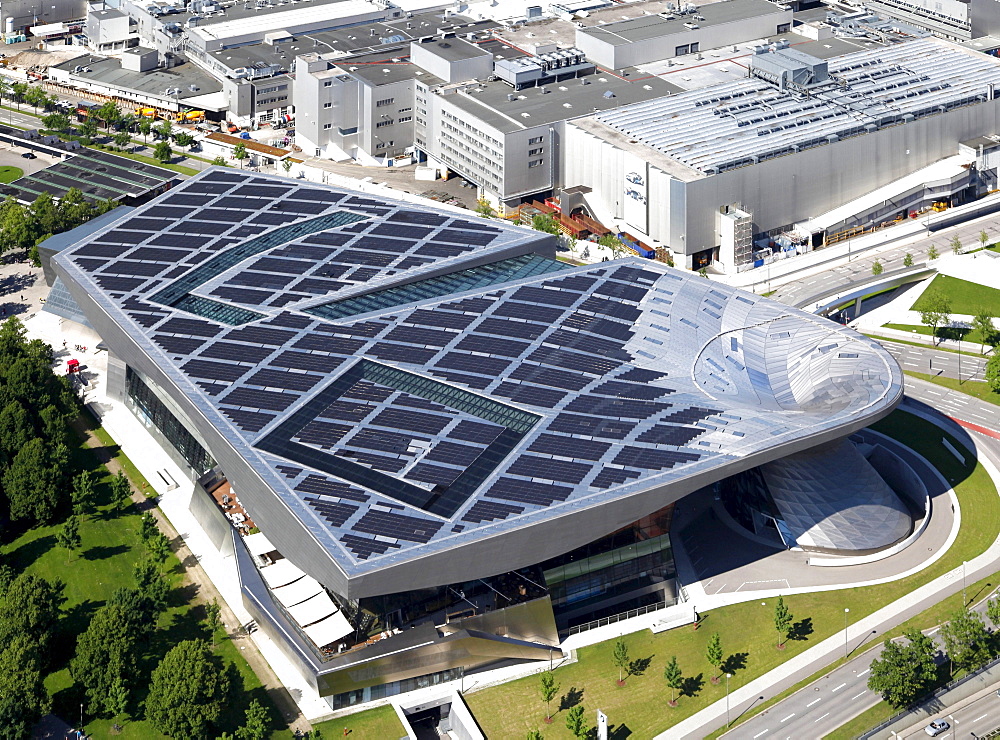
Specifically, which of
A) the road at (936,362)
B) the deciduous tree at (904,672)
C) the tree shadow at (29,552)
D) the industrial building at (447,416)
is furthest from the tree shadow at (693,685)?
the tree shadow at (29,552)

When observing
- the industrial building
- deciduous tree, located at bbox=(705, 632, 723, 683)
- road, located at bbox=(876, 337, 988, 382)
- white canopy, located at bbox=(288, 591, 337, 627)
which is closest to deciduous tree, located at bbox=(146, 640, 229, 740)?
the industrial building

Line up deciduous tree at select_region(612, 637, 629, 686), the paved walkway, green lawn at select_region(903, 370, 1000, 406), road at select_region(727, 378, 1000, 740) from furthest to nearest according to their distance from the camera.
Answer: green lawn at select_region(903, 370, 1000, 406) < the paved walkway < deciduous tree at select_region(612, 637, 629, 686) < road at select_region(727, 378, 1000, 740)

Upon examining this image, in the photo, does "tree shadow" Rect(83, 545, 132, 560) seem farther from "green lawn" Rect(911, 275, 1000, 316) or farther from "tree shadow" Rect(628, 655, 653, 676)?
"green lawn" Rect(911, 275, 1000, 316)

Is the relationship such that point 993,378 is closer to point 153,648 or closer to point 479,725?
point 479,725

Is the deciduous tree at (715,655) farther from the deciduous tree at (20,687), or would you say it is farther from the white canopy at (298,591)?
the deciduous tree at (20,687)

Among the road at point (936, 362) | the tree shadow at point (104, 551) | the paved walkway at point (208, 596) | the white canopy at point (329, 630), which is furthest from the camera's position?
the road at point (936, 362)

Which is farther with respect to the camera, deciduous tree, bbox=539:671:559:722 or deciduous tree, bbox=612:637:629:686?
deciduous tree, bbox=612:637:629:686
